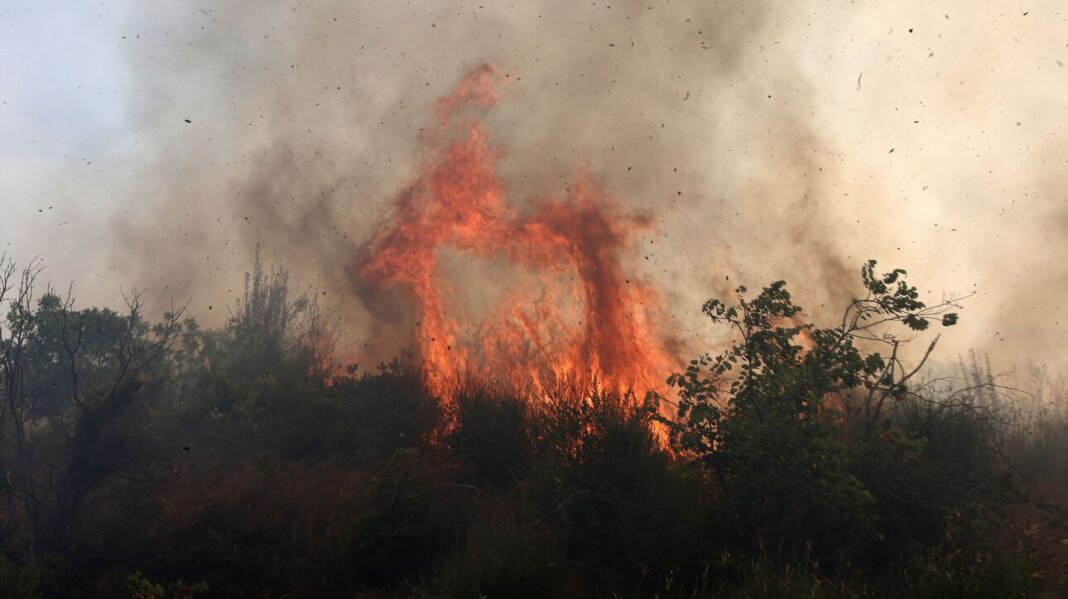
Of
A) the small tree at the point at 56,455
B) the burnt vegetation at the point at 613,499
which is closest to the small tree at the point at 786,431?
the burnt vegetation at the point at 613,499

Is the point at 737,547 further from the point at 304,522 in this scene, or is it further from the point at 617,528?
the point at 304,522

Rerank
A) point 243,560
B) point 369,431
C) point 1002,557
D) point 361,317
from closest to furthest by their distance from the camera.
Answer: point 1002,557, point 243,560, point 369,431, point 361,317

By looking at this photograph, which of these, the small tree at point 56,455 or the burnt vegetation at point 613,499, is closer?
the burnt vegetation at point 613,499

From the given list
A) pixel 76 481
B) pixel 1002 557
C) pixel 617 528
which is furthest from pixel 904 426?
pixel 76 481

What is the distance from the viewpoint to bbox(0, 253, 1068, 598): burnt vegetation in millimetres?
7254

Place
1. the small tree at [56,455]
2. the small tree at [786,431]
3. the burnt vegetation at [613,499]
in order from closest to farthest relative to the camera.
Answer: the burnt vegetation at [613,499] → the small tree at [786,431] → the small tree at [56,455]

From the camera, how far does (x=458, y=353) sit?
61.1 ft

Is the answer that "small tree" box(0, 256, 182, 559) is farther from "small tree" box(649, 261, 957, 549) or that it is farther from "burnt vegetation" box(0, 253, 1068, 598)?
"small tree" box(649, 261, 957, 549)

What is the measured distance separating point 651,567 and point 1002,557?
414 cm

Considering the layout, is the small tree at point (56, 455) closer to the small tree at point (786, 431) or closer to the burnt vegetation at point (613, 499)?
the burnt vegetation at point (613, 499)

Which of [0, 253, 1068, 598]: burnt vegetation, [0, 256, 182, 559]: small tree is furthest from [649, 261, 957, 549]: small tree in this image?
[0, 256, 182, 559]: small tree

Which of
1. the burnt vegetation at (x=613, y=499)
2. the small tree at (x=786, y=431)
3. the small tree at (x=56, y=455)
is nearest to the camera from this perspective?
the burnt vegetation at (x=613, y=499)

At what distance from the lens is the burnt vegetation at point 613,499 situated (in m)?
7.25

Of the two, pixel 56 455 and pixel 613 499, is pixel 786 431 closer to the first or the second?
pixel 613 499
